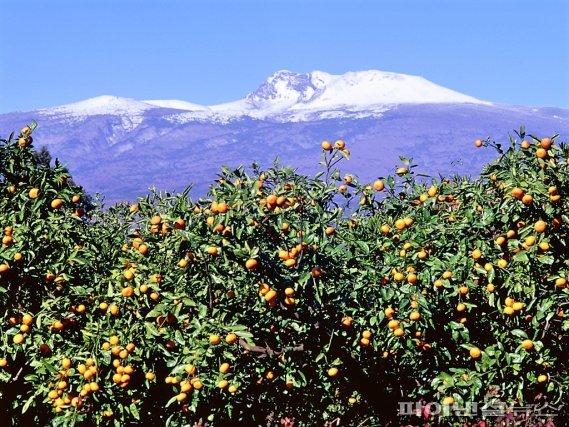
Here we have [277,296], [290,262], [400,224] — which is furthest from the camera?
[400,224]

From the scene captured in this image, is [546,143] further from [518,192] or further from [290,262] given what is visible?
[290,262]

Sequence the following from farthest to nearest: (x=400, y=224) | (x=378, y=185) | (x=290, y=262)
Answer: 1. (x=378, y=185)
2. (x=400, y=224)
3. (x=290, y=262)

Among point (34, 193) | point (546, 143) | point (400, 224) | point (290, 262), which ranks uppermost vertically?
point (546, 143)

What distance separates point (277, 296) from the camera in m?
5.64

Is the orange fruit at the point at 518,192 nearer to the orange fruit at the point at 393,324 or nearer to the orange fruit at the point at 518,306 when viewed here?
the orange fruit at the point at 518,306

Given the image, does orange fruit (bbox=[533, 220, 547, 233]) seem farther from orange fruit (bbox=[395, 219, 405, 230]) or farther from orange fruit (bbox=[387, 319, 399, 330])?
orange fruit (bbox=[387, 319, 399, 330])

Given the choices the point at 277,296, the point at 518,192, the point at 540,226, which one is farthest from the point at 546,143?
the point at 277,296

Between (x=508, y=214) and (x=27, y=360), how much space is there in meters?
3.86

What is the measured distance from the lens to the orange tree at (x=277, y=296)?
549 cm

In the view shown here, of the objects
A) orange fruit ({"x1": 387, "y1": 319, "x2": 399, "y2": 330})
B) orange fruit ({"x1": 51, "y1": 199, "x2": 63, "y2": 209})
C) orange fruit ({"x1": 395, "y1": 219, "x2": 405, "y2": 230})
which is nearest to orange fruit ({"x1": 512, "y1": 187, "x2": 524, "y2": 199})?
orange fruit ({"x1": 395, "y1": 219, "x2": 405, "y2": 230})

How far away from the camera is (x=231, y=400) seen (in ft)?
20.6

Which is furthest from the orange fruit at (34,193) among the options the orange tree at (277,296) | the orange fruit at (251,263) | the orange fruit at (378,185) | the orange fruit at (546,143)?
the orange fruit at (546,143)

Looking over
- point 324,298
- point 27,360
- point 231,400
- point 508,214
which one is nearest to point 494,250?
point 508,214

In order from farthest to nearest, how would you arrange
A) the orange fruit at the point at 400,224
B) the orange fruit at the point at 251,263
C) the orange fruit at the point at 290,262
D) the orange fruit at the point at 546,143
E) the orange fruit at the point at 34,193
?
the orange fruit at the point at 34,193, the orange fruit at the point at 400,224, the orange fruit at the point at 546,143, the orange fruit at the point at 290,262, the orange fruit at the point at 251,263
